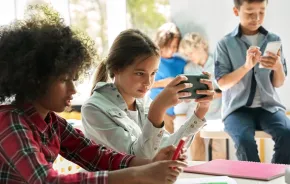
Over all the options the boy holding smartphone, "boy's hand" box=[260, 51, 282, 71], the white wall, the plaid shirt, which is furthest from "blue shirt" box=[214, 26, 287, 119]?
the plaid shirt

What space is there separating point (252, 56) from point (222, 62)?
0.21 meters

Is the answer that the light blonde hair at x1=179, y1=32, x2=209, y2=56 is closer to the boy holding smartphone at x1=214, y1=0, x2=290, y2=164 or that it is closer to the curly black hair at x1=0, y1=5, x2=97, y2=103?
the boy holding smartphone at x1=214, y1=0, x2=290, y2=164

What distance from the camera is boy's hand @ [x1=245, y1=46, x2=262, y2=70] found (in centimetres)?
209

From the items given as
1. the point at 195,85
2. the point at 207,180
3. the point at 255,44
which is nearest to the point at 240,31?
the point at 255,44

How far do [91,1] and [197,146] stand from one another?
1.29 metres

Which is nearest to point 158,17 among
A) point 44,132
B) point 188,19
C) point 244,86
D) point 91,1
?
point 188,19

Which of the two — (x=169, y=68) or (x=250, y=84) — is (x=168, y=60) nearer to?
(x=169, y=68)

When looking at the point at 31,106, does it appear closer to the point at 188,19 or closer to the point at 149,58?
the point at 149,58

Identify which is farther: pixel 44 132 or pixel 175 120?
pixel 175 120

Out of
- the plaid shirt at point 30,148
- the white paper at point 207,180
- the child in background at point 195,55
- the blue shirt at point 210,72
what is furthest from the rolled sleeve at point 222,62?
the plaid shirt at point 30,148

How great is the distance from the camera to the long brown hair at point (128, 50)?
4.63ft

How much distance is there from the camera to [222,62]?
2262 mm

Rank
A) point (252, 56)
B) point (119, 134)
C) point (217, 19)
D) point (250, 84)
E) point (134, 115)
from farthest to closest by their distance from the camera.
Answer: point (217, 19) → point (250, 84) → point (252, 56) → point (134, 115) → point (119, 134)

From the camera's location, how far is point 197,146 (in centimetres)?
300
